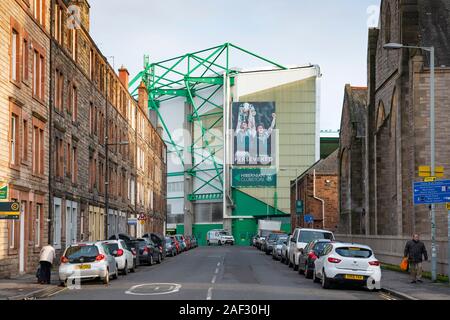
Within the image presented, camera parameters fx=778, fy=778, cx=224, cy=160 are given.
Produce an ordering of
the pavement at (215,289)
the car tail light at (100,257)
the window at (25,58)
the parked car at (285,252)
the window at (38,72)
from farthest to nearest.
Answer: the parked car at (285,252), the window at (38,72), the window at (25,58), the car tail light at (100,257), the pavement at (215,289)

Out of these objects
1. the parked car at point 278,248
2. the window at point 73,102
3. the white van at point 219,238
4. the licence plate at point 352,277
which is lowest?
the white van at point 219,238

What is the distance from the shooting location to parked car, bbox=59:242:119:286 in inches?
1016

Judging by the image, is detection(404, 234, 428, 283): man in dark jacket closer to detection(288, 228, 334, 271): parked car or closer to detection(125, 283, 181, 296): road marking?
detection(125, 283, 181, 296): road marking

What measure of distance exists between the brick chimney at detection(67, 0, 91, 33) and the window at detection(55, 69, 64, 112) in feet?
22.6

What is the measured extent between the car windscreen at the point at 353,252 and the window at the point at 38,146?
14.5 meters

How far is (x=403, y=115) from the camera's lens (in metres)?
41.6

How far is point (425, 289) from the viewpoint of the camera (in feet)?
79.2

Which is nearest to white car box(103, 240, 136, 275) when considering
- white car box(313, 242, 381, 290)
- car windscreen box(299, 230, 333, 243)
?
car windscreen box(299, 230, 333, 243)

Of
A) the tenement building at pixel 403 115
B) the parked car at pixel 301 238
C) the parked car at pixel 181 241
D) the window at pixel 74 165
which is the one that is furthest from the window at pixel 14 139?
the parked car at pixel 181 241

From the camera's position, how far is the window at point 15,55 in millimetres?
29938

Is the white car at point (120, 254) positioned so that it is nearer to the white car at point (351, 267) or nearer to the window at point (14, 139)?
the window at point (14, 139)

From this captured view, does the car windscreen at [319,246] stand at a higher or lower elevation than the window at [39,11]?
lower
